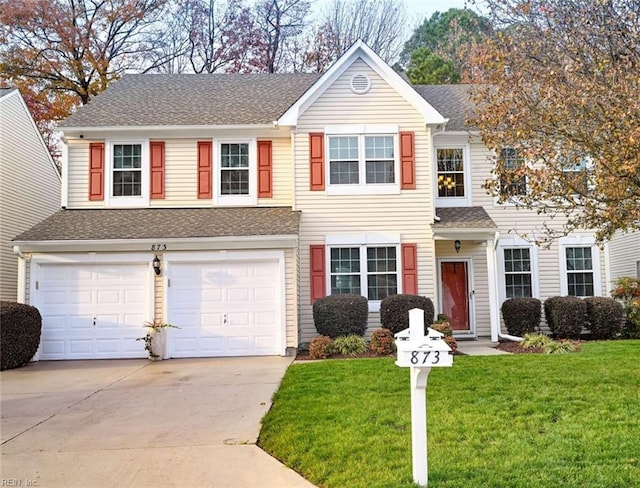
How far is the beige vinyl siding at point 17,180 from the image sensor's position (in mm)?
16142

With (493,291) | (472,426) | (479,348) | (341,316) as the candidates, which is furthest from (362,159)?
(472,426)

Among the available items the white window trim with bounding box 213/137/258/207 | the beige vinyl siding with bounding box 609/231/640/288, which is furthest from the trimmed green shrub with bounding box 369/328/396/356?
the beige vinyl siding with bounding box 609/231/640/288

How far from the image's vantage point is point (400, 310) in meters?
12.2

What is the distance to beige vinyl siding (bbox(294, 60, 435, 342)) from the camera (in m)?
13.4

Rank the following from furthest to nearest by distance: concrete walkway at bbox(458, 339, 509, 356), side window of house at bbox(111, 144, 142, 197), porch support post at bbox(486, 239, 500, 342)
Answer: side window of house at bbox(111, 144, 142, 197)
porch support post at bbox(486, 239, 500, 342)
concrete walkway at bbox(458, 339, 509, 356)

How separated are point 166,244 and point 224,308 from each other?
194 centimetres

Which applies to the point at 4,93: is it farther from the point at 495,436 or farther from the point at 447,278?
the point at 495,436

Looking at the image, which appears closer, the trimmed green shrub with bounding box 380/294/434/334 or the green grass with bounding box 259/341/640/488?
the green grass with bounding box 259/341/640/488

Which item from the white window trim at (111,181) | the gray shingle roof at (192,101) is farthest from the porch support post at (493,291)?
the white window trim at (111,181)

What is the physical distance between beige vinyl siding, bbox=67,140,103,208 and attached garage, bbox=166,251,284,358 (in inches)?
132

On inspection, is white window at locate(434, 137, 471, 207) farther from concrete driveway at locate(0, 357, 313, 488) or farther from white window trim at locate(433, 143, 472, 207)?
concrete driveway at locate(0, 357, 313, 488)

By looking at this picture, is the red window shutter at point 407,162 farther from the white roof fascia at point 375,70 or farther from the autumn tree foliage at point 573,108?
the autumn tree foliage at point 573,108

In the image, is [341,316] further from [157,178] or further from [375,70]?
[375,70]

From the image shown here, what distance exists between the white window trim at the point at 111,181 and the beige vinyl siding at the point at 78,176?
0.52 ft
